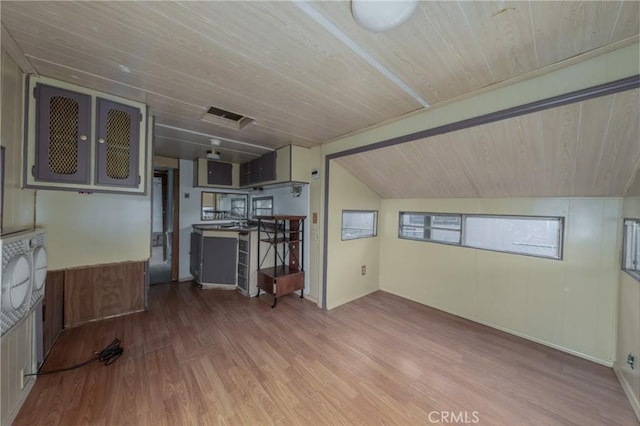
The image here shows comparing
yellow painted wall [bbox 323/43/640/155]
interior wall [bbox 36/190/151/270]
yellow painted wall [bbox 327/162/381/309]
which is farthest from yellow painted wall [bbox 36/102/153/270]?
yellow painted wall [bbox 323/43/640/155]

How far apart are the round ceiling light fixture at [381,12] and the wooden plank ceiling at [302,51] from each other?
0.35 ft

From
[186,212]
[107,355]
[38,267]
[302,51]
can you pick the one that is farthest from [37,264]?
[186,212]

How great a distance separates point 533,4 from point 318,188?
2.72m

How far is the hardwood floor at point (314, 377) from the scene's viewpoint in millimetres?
1609

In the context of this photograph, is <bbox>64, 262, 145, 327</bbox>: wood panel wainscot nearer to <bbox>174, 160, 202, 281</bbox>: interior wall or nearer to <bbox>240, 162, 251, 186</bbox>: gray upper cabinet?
<bbox>174, 160, 202, 281</bbox>: interior wall

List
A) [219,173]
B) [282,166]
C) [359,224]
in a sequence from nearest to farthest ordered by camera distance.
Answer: [282,166]
[359,224]
[219,173]

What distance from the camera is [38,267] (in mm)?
1704

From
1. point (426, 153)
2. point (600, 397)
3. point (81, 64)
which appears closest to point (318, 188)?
point (426, 153)

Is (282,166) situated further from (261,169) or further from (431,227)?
(431,227)

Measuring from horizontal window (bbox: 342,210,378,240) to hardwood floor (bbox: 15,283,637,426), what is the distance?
51.5 inches

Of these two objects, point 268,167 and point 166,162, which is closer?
point 268,167

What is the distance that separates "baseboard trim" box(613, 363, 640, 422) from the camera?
1652mm

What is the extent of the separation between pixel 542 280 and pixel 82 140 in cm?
479

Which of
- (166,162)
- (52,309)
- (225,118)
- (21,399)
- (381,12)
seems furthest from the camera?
(166,162)
